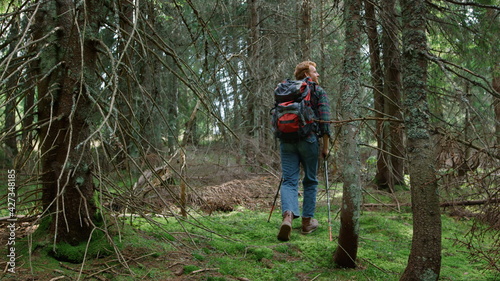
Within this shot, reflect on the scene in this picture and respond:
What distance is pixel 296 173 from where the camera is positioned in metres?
4.80

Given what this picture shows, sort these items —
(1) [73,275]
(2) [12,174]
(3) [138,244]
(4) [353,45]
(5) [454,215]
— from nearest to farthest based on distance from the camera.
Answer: (1) [73,275] < (2) [12,174] < (3) [138,244] < (4) [353,45] < (5) [454,215]

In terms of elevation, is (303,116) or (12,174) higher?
(303,116)

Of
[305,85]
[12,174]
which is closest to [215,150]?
[305,85]

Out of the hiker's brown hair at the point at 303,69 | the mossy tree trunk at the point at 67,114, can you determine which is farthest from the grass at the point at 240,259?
the hiker's brown hair at the point at 303,69

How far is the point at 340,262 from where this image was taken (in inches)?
134

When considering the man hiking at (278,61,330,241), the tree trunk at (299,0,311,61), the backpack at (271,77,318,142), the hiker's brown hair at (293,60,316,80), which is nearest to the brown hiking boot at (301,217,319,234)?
the man hiking at (278,61,330,241)

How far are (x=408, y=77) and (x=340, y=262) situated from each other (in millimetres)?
1913

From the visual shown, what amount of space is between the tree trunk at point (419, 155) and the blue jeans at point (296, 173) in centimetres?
209

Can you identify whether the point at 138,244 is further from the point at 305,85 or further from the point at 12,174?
the point at 305,85

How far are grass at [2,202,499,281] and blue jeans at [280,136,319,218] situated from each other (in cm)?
42

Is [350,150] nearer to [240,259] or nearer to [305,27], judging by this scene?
[240,259]

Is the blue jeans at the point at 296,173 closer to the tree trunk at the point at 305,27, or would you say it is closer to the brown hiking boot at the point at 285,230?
the brown hiking boot at the point at 285,230

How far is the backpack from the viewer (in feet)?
14.5

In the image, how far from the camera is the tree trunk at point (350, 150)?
10.8ft
